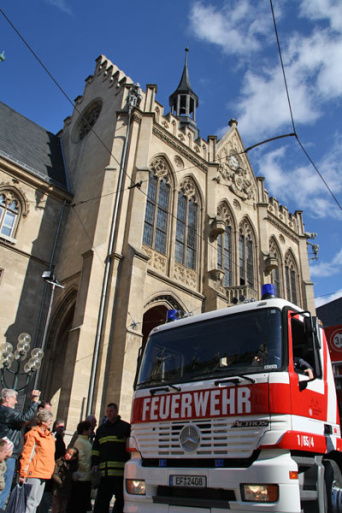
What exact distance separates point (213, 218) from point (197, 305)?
180 inches

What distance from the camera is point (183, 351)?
17.6ft

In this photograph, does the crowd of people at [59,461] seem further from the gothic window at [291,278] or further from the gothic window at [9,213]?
the gothic window at [291,278]

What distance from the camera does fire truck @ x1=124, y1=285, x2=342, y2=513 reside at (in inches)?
157

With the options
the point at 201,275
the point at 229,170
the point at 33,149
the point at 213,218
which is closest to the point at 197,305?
the point at 201,275

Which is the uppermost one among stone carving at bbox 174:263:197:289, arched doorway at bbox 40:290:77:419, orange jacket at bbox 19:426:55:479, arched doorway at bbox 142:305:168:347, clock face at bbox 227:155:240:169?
clock face at bbox 227:155:240:169

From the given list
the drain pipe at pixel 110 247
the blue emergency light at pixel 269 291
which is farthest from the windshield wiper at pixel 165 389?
the drain pipe at pixel 110 247

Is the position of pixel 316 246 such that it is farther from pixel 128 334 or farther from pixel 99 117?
pixel 128 334

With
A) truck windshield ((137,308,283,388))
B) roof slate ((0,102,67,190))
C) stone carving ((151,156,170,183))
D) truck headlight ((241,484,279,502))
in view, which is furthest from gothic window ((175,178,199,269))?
truck headlight ((241,484,279,502))

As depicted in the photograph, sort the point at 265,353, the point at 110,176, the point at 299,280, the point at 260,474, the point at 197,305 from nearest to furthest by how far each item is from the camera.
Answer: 1. the point at 260,474
2. the point at 265,353
3. the point at 110,176
4. the point at 197,305
5. the point at 299,280

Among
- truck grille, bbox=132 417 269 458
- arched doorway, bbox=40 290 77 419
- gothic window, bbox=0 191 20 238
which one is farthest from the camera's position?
gothic window, bbox=0 191 20 238

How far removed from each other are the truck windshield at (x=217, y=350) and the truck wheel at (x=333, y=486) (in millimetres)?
1414

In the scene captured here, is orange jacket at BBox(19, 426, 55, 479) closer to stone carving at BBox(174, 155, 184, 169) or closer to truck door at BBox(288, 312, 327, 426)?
truck door at BBox(288, 312, 327, 426)

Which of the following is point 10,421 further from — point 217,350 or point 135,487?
point 217,350

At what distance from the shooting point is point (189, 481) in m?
4.27
